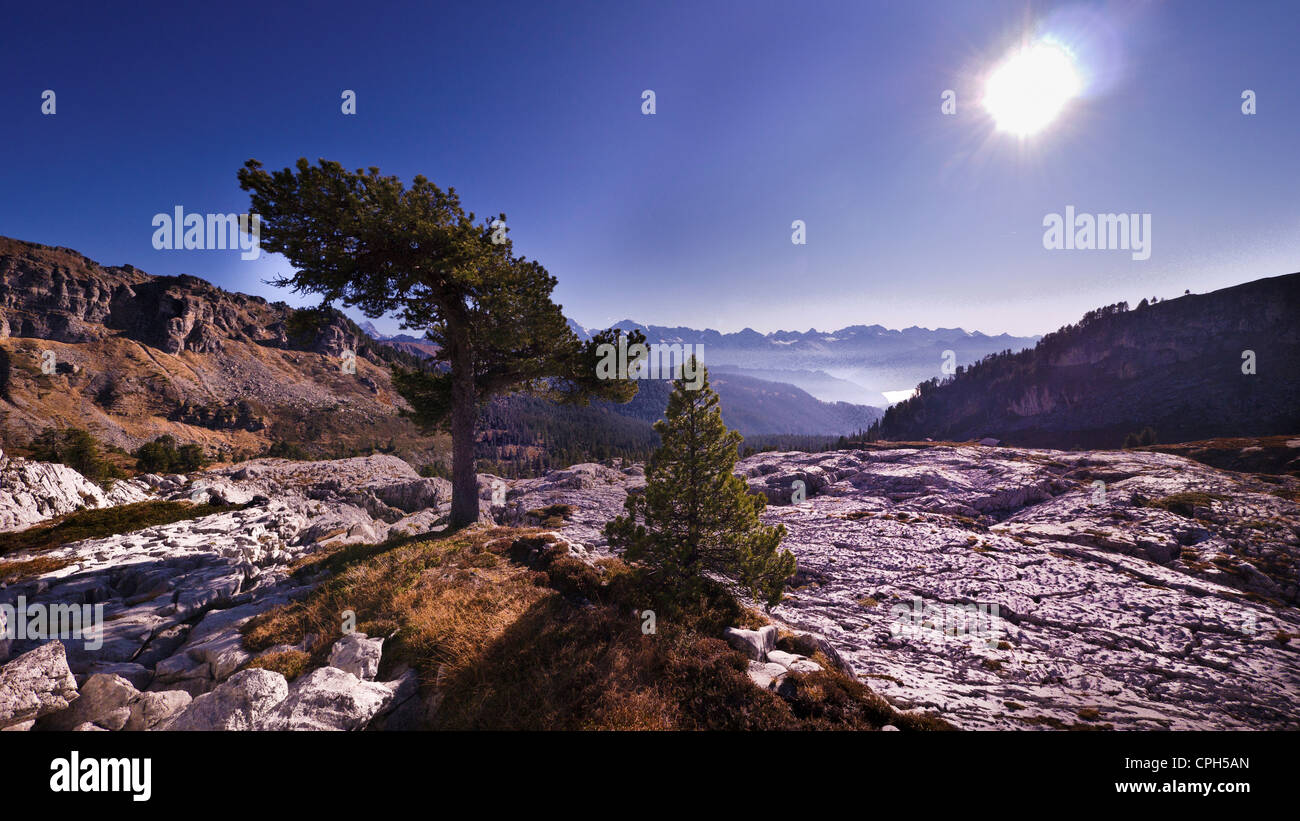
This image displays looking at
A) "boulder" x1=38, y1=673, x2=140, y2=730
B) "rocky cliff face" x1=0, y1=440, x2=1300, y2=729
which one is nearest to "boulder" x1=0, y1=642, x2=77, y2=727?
"rocky cliff face" x1=0, y1=440, x2=1300, y2=729

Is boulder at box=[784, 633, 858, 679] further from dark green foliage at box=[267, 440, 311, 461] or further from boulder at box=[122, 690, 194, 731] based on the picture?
dark green foliage at box=[267, 440, 311, 461]

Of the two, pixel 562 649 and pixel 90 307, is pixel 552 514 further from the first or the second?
pixel 90 307

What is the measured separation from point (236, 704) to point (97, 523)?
23295 mm

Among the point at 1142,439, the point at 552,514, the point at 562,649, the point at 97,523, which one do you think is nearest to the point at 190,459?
the point at 97,523

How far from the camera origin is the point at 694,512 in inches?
461

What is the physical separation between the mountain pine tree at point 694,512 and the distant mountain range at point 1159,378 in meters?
174

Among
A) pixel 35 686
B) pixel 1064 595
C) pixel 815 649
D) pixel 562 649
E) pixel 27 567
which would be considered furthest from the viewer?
pixel 1064 595

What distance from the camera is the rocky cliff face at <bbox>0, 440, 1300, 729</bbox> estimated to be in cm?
678

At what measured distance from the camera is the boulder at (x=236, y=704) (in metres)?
5.52

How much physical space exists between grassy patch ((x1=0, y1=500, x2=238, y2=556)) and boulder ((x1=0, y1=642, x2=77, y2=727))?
16.3 meters

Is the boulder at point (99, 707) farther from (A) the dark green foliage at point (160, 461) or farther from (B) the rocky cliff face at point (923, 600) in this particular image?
(A) the dark green foliage at point (160, 461)

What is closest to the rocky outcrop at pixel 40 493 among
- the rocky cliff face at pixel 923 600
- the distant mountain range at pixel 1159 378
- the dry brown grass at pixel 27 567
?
the rocky cliff face at pixel 923 600
